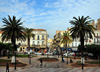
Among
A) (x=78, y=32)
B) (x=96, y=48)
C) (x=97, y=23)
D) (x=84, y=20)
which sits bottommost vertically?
(x=96, y=48)

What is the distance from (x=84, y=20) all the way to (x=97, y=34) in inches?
1668

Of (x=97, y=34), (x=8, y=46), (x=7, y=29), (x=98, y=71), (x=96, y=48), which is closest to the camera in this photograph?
(x=98, y=71)

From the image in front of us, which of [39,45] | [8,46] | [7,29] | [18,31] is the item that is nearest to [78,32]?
[18,31]

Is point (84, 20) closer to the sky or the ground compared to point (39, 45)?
closer to the sky

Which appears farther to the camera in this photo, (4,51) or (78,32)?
(4,51)

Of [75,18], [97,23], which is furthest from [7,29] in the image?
[97,23]

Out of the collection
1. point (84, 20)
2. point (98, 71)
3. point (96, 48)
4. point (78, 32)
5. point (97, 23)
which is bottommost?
point (98, 71)

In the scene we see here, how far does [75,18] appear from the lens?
2641cm

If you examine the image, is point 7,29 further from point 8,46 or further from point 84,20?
point 8,46

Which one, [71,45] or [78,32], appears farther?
[71,45]

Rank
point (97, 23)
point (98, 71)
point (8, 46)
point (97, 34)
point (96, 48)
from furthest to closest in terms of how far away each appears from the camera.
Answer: point (97, 23)
point (97, 34)
point (8, 46)
point (96, 48)
point (98, 71)

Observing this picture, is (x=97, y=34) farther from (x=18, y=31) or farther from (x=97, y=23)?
(x=18, y=31)

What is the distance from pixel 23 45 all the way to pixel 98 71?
190 ft

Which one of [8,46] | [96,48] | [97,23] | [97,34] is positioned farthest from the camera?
[97,23]
